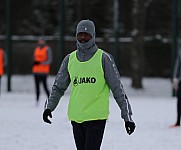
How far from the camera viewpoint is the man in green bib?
20.1 ft

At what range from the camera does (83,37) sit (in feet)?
20.3

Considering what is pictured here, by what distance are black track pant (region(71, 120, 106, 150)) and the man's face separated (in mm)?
797

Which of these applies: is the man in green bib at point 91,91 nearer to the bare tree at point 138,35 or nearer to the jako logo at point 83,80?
the jako logo at point 83,80

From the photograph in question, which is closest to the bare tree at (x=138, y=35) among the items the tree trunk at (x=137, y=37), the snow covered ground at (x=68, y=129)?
the tree trunk at (x=137, y=37)

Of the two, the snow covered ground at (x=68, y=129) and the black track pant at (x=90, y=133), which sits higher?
the black track pant at (x=90, y=133)

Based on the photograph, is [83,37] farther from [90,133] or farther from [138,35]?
[138,35]

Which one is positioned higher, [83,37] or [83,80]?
[83,37]

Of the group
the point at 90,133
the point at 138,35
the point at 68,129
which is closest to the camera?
the point at 90,133

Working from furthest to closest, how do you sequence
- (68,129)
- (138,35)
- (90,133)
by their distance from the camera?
(138,35), (68,129), (90,133)

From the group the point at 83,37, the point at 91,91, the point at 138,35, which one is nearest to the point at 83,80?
the point at 91,91

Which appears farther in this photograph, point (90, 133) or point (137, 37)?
point (137, 37)

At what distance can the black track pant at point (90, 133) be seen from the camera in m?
6.12

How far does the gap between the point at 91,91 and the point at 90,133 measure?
407 mm

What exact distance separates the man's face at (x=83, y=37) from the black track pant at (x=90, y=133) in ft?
2.61
